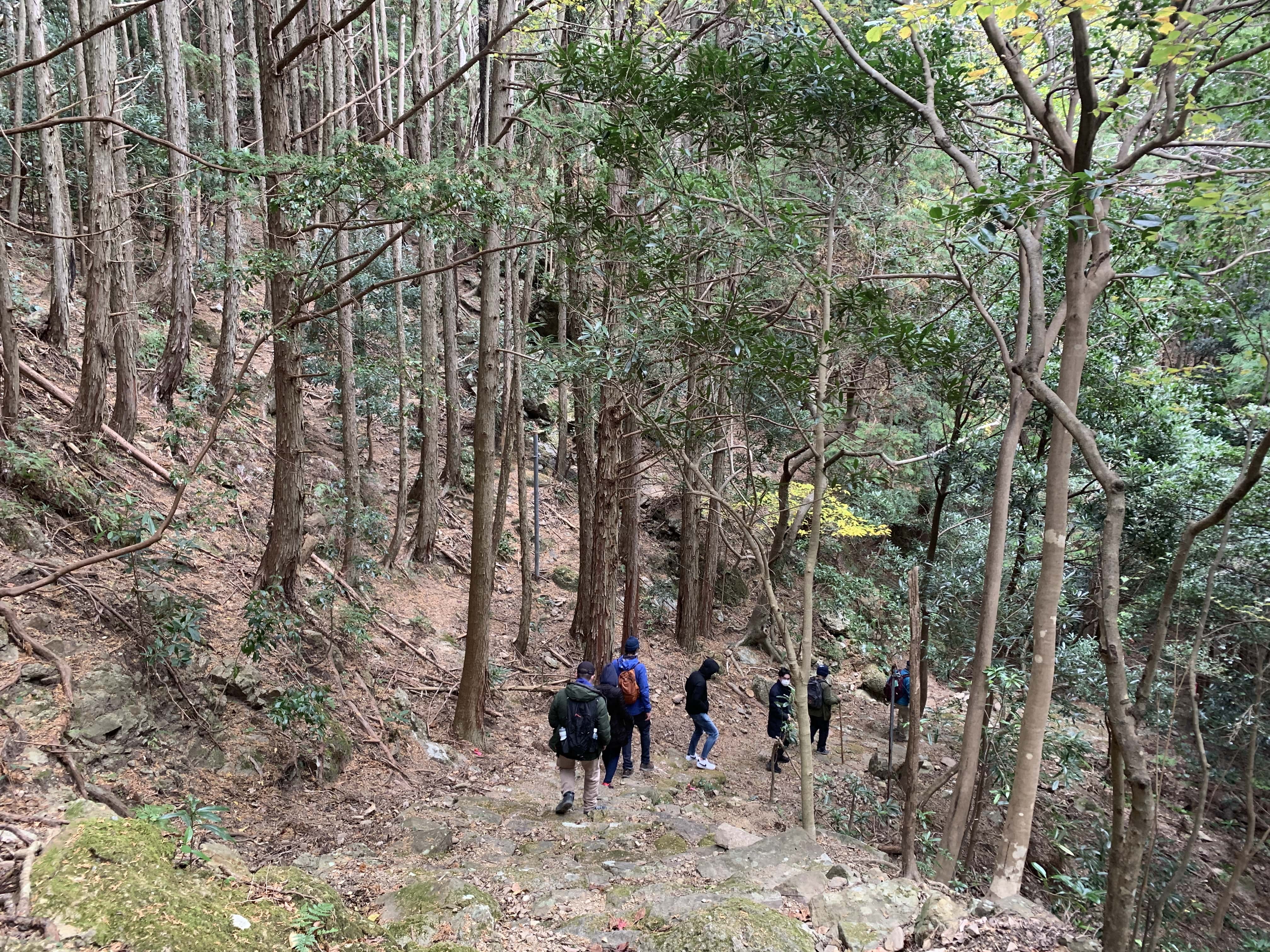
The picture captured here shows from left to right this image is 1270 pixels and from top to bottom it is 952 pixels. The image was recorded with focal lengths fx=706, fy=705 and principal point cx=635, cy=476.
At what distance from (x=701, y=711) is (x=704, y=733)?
2.60 ft

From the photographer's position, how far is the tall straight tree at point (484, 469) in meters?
7.90

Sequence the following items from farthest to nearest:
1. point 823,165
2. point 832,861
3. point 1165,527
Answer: point 1165,527 → point 823,165 → point 832,861

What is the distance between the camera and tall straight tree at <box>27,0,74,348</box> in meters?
9.62

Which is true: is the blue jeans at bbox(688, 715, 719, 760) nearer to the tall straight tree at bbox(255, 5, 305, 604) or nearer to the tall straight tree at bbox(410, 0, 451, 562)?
the tall straight tree at bbox(255, 5, 305, 604)

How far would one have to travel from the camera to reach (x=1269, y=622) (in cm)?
881

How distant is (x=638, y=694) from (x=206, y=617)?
15.2 ft

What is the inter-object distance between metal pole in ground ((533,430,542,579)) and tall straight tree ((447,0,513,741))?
673 centimetres

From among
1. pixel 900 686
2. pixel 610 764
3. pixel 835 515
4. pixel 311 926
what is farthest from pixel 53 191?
pixel 900 686

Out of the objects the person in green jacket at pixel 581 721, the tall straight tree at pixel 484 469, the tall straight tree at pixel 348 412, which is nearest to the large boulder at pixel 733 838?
the person in green jacket at pixel 581 721

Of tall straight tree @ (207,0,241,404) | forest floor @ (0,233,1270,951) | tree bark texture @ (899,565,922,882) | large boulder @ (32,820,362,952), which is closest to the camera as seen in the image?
Result: large boulder @ (32,820,362,952)

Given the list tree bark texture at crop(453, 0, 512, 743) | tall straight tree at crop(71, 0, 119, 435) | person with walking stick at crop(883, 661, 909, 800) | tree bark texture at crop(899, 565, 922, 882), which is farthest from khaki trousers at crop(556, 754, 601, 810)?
tall straight tree at crop(71, 0, 119, 435)

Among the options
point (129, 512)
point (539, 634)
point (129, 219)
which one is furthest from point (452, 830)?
point (129, 219)

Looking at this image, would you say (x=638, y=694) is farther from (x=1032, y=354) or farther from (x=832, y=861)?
(x=1032, y=354)

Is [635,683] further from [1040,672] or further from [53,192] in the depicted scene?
[53,192]
